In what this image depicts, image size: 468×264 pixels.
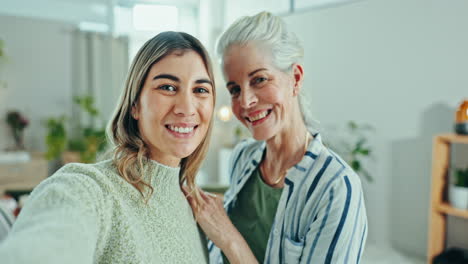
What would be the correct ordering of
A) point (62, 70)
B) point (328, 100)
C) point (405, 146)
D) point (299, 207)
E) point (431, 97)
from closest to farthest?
point (299, 207)
point (431, 97)
point (405, 146)
point (328, 100)
point (62, 70)

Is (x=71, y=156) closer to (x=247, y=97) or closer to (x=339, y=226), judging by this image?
(x=247, y=97)

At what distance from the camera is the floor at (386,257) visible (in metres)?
3.22

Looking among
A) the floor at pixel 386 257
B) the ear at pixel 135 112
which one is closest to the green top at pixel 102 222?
the ear at pixel 135 112

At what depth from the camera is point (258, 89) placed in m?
1.13

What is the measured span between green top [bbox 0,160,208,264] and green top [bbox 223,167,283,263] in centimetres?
30

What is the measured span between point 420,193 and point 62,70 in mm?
4704

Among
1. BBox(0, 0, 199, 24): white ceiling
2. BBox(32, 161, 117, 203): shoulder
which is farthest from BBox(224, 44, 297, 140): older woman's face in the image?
BBox(0, 0, 199, 24): white ceiling

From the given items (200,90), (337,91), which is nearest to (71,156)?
(337,91)

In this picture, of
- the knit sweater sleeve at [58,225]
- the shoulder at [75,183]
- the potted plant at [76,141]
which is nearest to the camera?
the knit sweater sleeve at [58,225]

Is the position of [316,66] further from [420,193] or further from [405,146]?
[420,193]

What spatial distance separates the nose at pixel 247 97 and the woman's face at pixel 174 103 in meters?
0.26

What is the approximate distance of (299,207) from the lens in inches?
42.3

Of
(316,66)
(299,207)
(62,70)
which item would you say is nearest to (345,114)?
(316,66)

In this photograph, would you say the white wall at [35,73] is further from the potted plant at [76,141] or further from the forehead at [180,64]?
the forehead at [180,64]
